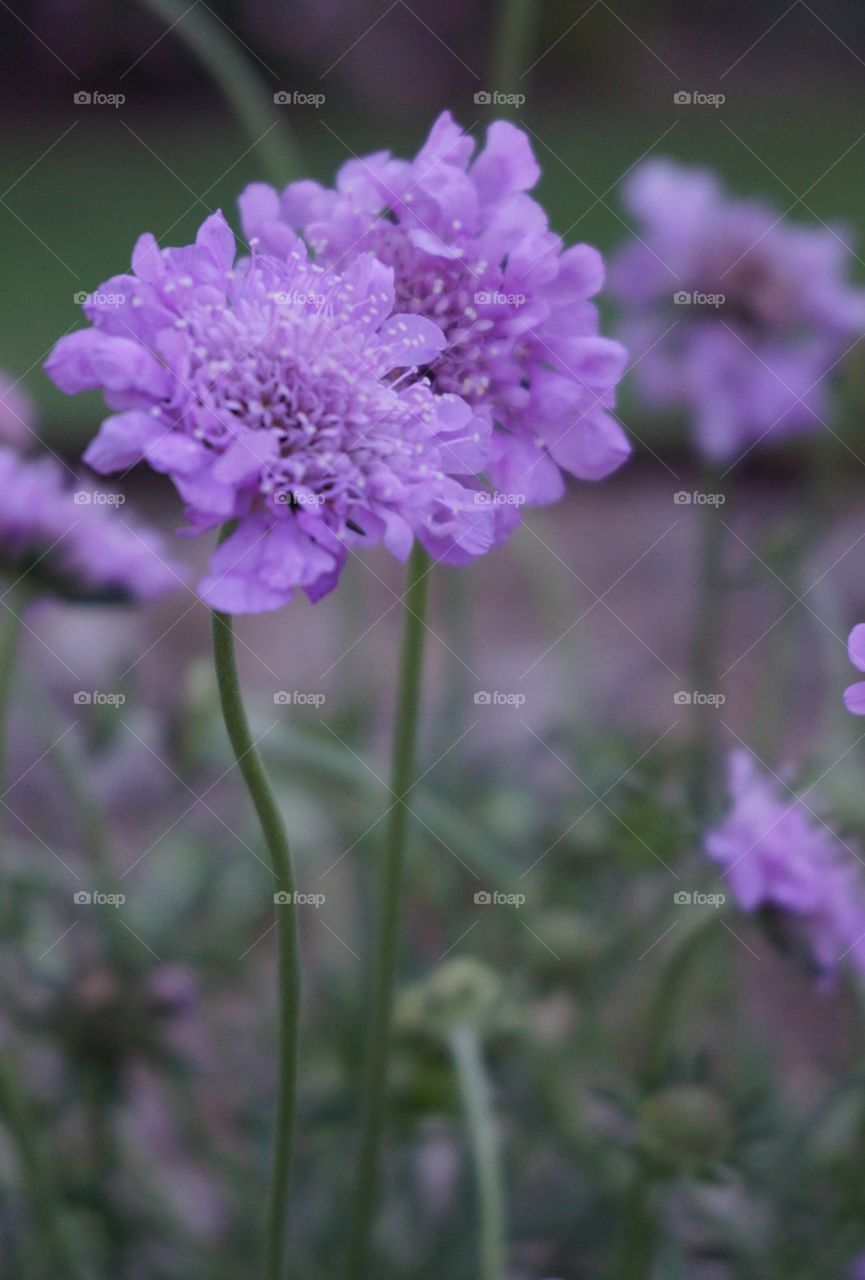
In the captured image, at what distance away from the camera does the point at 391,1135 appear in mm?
858

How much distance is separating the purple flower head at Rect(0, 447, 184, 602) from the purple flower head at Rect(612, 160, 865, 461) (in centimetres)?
48

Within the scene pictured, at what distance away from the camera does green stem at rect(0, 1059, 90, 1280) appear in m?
0.68

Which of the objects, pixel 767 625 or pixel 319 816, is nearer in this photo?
pixel 319 816

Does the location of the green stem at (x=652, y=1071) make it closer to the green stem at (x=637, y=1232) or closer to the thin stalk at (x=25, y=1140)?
the green stem at (x=637, y=1232)

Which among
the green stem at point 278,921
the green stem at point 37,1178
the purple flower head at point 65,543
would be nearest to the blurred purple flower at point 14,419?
the purple flower head at point 65,543

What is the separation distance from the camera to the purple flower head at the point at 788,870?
2.04 ft

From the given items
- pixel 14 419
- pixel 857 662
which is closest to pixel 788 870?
A: pixel 857 662

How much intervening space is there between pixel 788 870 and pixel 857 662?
0.64 ft

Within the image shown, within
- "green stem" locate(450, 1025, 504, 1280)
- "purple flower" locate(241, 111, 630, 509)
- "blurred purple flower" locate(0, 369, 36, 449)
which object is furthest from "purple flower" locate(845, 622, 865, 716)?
"blurred purple flower" locate(0, 369, 36, 449)

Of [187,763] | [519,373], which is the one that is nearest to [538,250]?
[519,373]

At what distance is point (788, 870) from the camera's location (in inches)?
25.1

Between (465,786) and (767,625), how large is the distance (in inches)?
31.6

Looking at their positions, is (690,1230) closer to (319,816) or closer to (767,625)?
(319,816)

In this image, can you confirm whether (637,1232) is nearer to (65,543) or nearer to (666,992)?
(666,992)
